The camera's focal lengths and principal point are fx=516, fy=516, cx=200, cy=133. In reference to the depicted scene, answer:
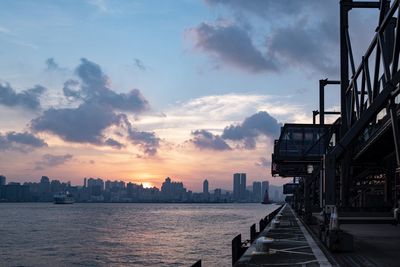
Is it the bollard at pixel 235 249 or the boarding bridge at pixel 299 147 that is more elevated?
the boarding bridge at pixel 299 147

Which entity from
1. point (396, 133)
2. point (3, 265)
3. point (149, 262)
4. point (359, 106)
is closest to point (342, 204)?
point (359, 106)

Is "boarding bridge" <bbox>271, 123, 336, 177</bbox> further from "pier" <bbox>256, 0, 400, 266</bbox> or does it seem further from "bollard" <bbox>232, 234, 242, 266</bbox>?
"bollard" <bbox>232, 234, 242, 266</bbox>

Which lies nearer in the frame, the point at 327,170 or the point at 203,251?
the point at 327,170

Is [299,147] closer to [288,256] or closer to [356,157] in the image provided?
[356,157]

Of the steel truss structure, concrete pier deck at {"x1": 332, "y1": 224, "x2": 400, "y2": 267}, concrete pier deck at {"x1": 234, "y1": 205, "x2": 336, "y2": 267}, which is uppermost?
the steel truss structure

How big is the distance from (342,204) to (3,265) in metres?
27.5

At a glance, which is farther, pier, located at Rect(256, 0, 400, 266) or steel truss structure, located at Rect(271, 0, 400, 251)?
steel truss structure, located at Rect(271, 0, 400, 251)

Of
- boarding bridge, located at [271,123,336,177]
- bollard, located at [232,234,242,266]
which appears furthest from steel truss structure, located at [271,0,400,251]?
bollard, located at [232,234,242,266]

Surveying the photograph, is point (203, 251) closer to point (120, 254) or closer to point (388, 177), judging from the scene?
point (120, 254)

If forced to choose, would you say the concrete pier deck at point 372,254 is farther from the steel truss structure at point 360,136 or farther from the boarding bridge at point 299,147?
the boarding bridge at point 299,147

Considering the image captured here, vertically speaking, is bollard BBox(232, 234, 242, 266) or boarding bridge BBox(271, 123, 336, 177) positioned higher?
boarding bridge BBox(271, 123, 336, 177)

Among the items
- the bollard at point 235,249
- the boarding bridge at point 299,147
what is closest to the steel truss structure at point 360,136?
the boarding bridge at point 299,147

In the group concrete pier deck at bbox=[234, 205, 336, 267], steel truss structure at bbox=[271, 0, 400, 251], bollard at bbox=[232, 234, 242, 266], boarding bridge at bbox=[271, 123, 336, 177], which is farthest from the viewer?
boarding bridge at bbox=[271, 123, 336, 177]

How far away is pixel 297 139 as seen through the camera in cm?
5266
